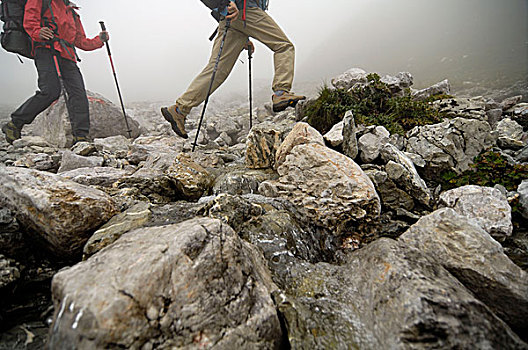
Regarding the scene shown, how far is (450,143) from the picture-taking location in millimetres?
4621

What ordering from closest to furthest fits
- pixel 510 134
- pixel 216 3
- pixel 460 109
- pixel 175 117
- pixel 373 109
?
pixel 510 134
pixel 460 109
pixel 216 3
pixel 373 109
pixel 175 117

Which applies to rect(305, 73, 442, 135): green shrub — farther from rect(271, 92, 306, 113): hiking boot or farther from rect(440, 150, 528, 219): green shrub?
rect(440, 150, 528, 219): green shrub

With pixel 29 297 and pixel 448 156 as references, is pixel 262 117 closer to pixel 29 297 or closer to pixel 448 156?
pixel 448 156

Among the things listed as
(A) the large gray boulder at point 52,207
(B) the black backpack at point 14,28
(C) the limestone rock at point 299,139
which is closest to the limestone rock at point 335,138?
(C) the limestone rock at point 299,139

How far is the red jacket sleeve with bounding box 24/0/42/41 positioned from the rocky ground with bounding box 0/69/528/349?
6312 mm

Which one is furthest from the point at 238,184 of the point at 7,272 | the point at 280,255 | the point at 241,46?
the point at 241,46

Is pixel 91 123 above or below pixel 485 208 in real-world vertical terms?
above

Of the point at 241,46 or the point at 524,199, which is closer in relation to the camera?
the point at 524,199

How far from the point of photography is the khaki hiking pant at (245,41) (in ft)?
20.5

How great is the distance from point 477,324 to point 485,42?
162 feet

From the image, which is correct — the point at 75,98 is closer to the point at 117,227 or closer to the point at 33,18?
the point at 33,18

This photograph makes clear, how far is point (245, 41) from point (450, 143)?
5.89 meters

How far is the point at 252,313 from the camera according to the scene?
Answer: 1.64 meters

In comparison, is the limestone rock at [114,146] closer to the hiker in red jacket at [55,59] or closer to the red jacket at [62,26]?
the hiker in red jacket at [55,59]
